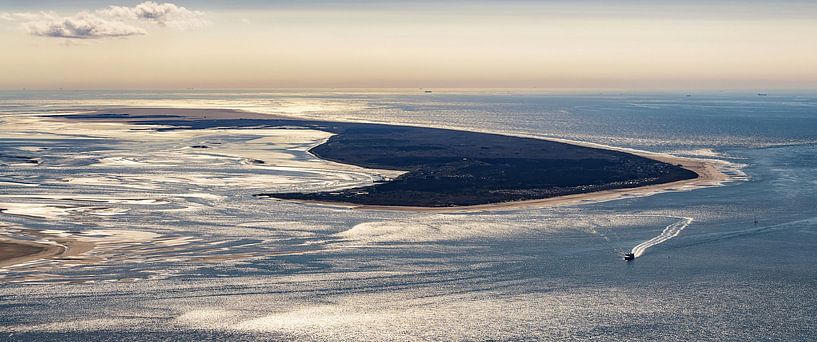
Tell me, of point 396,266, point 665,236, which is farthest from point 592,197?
point 396,266

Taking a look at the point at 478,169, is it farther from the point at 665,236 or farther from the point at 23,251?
the point at 23,251

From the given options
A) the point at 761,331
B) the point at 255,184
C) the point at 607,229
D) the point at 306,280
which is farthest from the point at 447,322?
the point at 255,184

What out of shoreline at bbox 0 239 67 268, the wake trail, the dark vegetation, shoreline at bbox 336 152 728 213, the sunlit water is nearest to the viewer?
the sunlit water

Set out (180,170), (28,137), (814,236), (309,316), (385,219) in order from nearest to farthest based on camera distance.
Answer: (309,316) < (814,236) < (385,219) < (180,170) < (28,137)

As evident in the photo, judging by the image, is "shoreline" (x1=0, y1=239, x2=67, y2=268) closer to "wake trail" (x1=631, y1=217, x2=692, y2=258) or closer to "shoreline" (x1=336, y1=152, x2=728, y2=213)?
"shoreline" (x1=336, y1=152, x2=728, y2=213)

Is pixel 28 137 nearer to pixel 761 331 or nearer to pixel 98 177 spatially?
pixel 98 177

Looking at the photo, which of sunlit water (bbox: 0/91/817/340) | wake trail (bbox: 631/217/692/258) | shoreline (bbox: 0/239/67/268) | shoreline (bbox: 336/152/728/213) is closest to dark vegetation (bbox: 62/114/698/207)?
shoreline (bbox: 336/152/728/213)

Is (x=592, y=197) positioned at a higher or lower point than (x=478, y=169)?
higher

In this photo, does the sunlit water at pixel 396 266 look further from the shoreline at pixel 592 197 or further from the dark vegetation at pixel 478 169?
the dark vegetation at pixel 478 169
